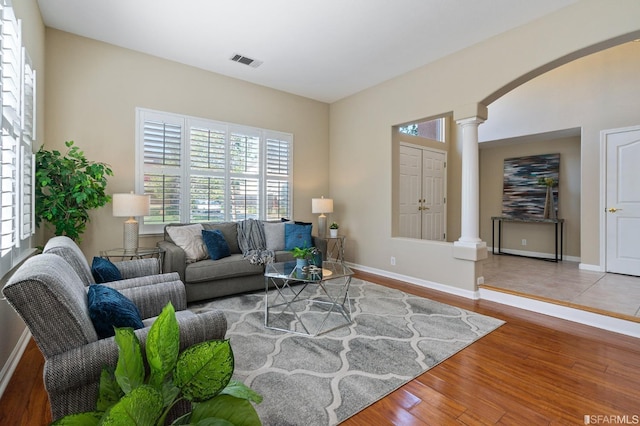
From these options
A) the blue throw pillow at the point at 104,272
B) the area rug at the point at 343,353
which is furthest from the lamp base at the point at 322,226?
the blue throw pillow at the point at 104,272

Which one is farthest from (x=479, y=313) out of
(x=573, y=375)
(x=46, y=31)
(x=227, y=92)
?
(x=46, y=31)

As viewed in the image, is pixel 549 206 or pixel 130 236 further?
pixel 549 206

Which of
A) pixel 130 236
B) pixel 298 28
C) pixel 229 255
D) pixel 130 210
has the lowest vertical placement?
pixel 229 255

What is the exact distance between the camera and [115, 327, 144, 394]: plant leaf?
3.22 feet

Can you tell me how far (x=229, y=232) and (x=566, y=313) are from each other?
13.1 feet

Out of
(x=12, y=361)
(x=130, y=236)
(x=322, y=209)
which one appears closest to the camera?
(x=12, y=361)

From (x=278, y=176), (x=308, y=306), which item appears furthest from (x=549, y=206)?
(x=308, y=306)

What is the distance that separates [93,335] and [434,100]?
4268 millimetres

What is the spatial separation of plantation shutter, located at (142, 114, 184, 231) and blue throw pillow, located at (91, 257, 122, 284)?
1.72 m

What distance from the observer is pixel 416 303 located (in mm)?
3469

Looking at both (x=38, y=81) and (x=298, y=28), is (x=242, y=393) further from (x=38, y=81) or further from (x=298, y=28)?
(x=38, y=81)

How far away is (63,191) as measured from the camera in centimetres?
302

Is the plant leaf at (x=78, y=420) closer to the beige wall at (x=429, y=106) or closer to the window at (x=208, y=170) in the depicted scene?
the window at (x=208, y=170)

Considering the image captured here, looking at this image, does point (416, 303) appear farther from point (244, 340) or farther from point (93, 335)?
point (93, 335)
